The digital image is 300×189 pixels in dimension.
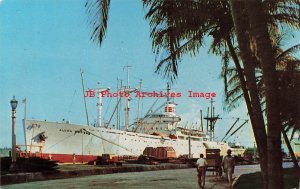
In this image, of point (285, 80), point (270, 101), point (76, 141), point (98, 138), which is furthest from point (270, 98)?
point (98, 138)

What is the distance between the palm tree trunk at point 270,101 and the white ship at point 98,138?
108 ft

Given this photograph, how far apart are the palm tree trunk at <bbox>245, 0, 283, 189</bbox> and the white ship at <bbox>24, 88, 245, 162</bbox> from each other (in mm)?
32882

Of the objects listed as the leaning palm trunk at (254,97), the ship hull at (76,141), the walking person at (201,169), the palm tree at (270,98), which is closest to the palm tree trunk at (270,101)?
the palm tree at (270,98)

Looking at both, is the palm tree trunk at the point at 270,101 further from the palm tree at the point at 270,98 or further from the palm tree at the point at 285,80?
the palm tree at the point at 285,80

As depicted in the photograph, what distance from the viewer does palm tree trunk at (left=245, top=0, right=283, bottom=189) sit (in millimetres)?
6277

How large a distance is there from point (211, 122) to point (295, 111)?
61405mm

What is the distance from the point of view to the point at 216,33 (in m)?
13.8

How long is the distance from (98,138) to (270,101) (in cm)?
4417

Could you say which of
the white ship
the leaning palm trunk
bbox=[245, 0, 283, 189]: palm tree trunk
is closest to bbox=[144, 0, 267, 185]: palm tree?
the leaning palm trunk

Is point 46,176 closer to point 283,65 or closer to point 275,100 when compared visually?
point 283,65

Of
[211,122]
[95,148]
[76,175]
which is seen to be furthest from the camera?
[211,122]

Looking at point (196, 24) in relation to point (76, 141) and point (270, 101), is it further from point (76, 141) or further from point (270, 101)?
point (76, 141)

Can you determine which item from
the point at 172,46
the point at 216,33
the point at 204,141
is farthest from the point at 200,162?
the point at 204,141

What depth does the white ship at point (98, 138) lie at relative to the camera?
143ft
